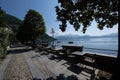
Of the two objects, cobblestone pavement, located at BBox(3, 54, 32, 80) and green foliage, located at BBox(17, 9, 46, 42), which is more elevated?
green foliage, located at BBox(17, 9, 46, 42)

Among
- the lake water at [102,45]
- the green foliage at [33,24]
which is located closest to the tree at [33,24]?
the green foliage at [33,24]

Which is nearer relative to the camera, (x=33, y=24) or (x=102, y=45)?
(x=33, y=24)

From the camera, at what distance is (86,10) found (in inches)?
300

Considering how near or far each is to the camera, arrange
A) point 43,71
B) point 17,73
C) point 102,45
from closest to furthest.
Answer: point 17,73 < point 43,71 < point 102,45

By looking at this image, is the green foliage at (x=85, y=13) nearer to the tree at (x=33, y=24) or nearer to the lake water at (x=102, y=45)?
the lake water at (x=102, y=45)

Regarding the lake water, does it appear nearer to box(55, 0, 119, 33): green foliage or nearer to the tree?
box(55, 0, 119, 33): green foliage

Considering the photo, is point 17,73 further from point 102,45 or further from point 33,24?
point 102,45

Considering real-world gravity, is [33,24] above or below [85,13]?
above

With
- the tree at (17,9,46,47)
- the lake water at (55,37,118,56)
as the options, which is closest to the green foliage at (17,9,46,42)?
the tree at (17,9,46,47)

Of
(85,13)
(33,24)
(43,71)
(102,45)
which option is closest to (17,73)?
(43,71)

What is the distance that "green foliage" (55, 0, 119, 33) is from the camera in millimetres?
7090

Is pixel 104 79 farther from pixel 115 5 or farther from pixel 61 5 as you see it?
pixel 61 5

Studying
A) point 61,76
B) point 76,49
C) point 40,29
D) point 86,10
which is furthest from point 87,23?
point 40,29

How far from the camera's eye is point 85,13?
7.70m
